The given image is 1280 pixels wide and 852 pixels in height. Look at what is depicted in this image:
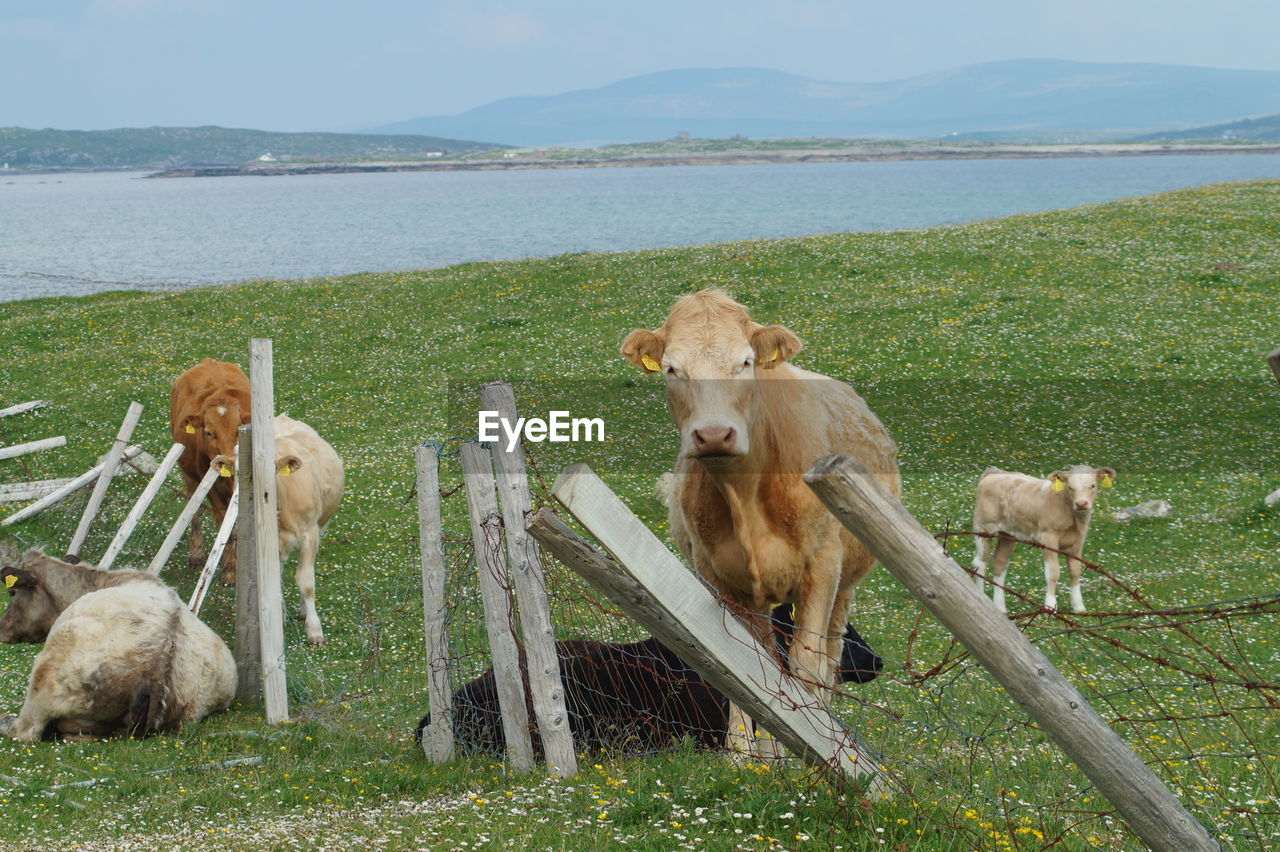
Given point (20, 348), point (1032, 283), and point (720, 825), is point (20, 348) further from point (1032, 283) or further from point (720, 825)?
point (720, 825)

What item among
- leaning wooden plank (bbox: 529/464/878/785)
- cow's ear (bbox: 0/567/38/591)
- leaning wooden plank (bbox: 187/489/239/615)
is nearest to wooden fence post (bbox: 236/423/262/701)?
leaning wooden plank (bbox: 187/489/239/615)

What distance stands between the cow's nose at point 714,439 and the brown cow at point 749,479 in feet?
1.05

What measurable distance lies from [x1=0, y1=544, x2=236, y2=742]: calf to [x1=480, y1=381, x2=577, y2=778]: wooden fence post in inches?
186

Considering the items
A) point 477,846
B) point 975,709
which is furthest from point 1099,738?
point 975,709

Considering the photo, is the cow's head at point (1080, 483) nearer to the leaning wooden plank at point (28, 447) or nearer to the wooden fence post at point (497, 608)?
the wooden fence post at point (497, 608)

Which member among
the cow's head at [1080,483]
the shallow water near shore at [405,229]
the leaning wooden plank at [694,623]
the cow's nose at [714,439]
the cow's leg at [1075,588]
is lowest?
the cow's leg at [1075,588]

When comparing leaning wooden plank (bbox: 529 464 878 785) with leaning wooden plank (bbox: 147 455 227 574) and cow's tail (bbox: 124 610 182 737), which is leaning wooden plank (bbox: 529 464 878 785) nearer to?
cow's tail (bbox: 124 610 182 737)

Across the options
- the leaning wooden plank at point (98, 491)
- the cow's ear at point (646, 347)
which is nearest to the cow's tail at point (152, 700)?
the cow's ear at point (646, 347)

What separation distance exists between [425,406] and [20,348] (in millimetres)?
15728

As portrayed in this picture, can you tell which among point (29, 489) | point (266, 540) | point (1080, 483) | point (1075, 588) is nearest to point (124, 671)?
point (266, 540)

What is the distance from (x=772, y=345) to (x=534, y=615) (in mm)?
2464

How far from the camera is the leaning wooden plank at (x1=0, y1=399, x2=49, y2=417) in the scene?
2654 cm

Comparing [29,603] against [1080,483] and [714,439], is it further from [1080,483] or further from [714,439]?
[1080,483]

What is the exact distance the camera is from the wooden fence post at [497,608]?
8.04 metres
